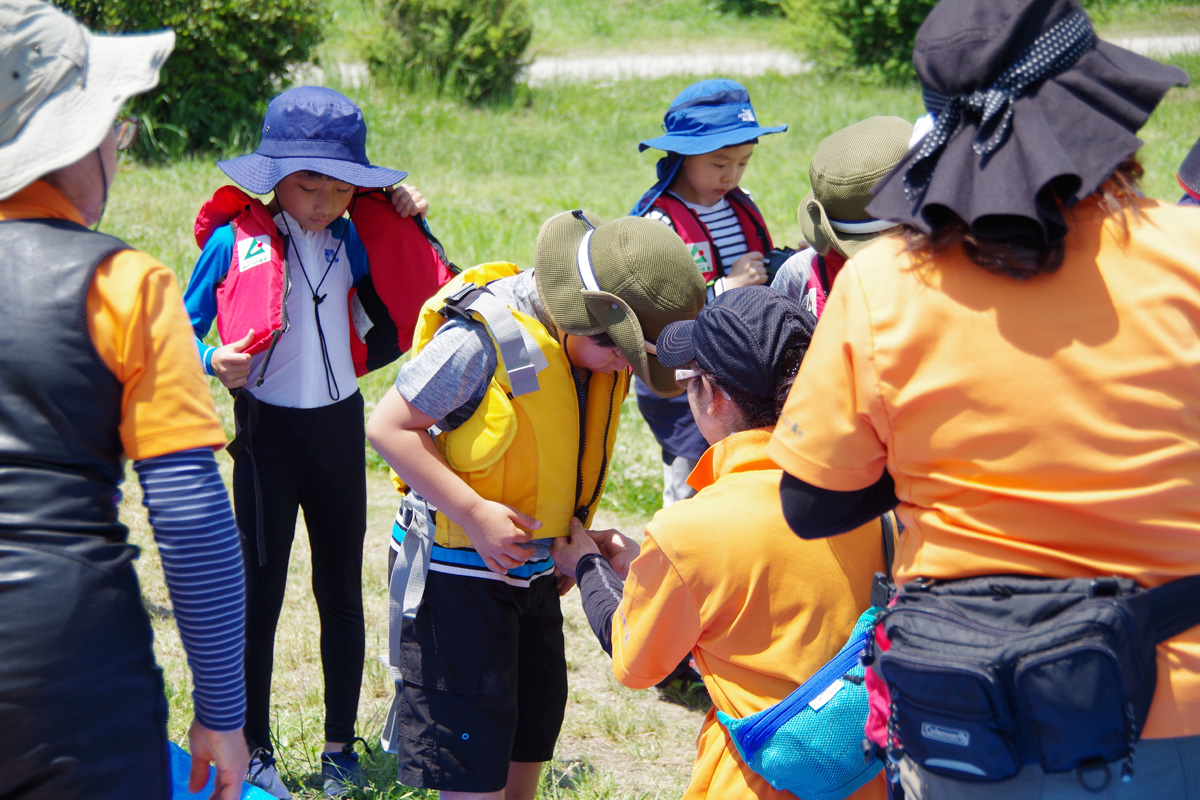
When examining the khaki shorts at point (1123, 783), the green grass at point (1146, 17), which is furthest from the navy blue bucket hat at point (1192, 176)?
the green grass at point (1146, 17)

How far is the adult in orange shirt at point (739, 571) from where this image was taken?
71.9 inches

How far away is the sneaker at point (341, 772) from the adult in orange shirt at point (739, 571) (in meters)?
1.52

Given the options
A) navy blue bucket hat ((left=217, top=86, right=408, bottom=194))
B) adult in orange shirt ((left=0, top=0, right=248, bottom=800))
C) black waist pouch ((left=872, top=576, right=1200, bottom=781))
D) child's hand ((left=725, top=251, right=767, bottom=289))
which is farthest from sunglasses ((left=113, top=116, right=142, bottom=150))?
child's hand ((left=725, top=251, right=767, bottom=289))

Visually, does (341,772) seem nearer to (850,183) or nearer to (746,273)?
(746,273)

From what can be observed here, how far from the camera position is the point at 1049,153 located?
1402 millimetres

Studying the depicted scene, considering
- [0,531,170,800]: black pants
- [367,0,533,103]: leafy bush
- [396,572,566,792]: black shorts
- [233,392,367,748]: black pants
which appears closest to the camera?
[0,531,170,800]: black pants

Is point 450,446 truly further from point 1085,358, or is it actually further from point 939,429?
point 1085,358

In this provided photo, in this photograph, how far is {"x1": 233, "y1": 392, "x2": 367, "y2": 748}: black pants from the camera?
304 cm

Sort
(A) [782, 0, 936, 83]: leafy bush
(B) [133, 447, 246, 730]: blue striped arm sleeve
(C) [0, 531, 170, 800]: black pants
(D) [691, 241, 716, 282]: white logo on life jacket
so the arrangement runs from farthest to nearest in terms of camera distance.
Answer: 1. (A) [782, 0, 936, 83]: leafy bush
2. (D) [691, 241, 716, 282]: white logo on life jacket
3. (B) [133, 447, 246, 730]: blue striped arm sleeve
4. (C) [0, 531, 170, 800]: black pants

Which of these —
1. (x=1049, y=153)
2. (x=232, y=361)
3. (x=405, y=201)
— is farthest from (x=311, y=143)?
(x=1049, y=153)

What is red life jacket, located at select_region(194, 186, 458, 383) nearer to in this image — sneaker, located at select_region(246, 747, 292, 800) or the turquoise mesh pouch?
sneaker, located at select_region(246, 747, 292, 800)

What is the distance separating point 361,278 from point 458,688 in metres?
1.31

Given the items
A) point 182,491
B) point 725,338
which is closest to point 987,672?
point 725,338

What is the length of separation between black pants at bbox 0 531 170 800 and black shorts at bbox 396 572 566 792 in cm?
85
